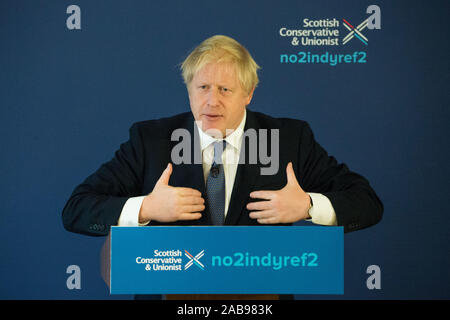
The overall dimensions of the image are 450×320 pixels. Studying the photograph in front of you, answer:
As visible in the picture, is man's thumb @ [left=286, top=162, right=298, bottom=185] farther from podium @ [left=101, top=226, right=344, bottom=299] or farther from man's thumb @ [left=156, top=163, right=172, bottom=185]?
man's thumb @ [left=156, top=163, right=172, bottom=185]

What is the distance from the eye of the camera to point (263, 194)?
2520mm

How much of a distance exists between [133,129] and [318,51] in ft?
3.50

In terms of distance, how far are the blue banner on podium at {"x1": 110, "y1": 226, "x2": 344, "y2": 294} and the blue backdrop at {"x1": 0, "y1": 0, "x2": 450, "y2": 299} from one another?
0.22 meters

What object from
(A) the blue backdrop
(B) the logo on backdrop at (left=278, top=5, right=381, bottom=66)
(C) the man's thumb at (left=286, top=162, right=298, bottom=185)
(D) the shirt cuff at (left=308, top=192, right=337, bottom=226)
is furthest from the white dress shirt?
(B) the logo on backdrop at (left=278, top=5, right=381, bottom=66)

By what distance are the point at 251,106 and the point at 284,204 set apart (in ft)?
1.82

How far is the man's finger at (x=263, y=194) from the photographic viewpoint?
8.24 ft

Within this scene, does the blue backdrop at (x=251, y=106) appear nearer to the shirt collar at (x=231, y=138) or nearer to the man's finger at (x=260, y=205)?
the shirt collar at (x=231, y=138)

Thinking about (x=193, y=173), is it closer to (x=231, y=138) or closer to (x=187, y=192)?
(x=187, y=192)

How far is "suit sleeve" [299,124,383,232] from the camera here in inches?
100

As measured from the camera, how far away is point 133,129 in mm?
2666

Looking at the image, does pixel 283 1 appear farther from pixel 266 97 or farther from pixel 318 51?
pixel 266 97

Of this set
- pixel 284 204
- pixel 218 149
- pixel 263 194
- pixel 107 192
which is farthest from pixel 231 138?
pixel 107 192

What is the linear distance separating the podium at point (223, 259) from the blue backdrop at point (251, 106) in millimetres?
214
